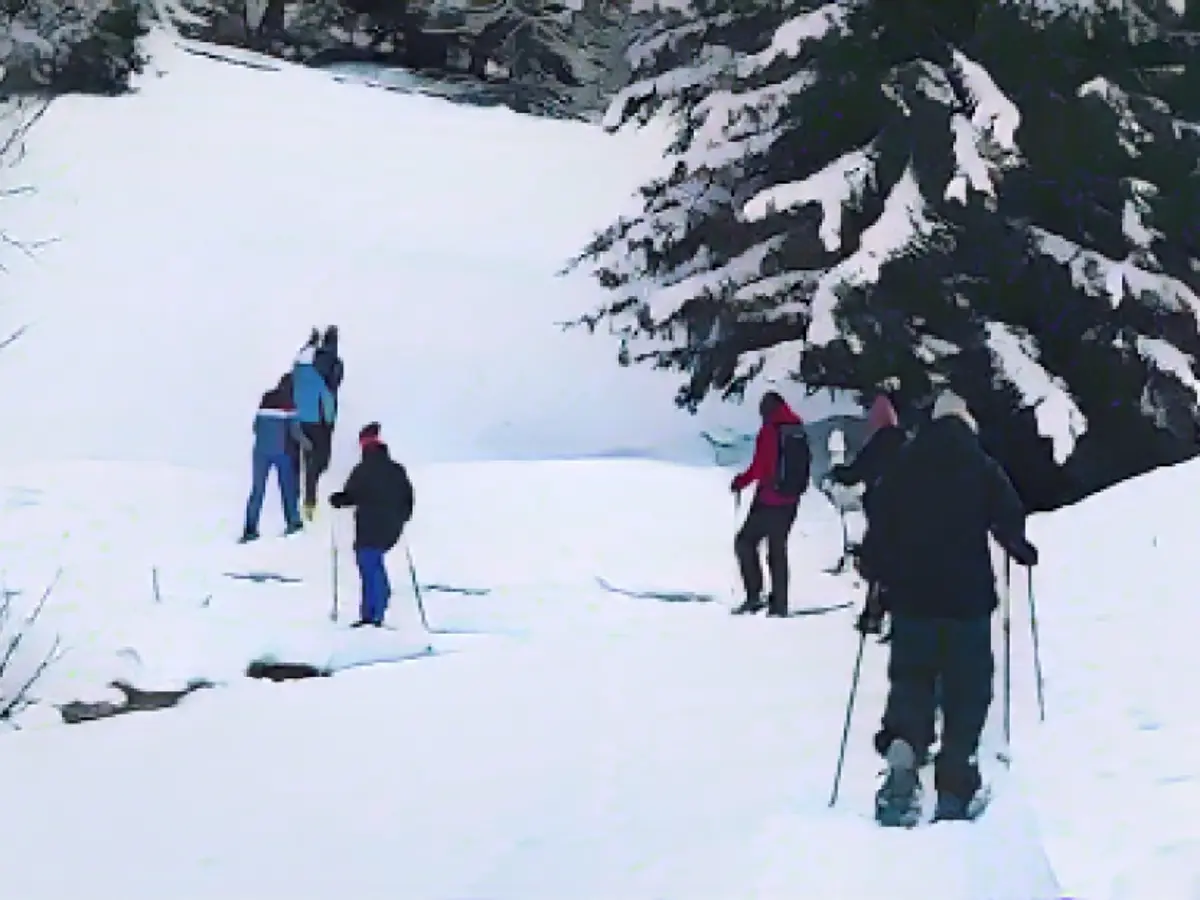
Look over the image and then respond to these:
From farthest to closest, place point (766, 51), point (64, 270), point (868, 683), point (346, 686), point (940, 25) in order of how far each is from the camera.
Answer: point (64, 270) < point (940, 25) < point (766, 51) < point (346, 686) < point (868, 683)

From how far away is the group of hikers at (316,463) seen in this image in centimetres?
1191

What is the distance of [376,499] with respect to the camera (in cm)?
1190

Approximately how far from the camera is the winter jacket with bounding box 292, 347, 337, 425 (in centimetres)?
1490

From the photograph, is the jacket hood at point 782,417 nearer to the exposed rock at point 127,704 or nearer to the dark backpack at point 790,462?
the dark backpack at point 790,462

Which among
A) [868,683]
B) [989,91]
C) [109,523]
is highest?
[989,91]

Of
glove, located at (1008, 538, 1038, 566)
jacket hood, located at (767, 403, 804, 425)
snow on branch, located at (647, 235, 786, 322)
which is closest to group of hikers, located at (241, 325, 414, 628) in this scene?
jacket hood, located at (767, 403, 804, 425)

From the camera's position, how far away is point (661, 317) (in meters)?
17.2

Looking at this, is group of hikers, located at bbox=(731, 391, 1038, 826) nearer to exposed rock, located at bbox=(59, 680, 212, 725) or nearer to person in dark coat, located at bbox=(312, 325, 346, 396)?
exposed rock, located at bbox=(59, 680, 212, 725)

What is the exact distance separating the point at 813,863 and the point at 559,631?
5.91m

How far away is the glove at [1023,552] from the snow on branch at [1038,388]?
28.6 ft

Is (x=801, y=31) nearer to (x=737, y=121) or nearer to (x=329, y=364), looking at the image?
(x=737, y=121)

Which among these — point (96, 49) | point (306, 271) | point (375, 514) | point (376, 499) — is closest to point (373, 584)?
point (375, 514)

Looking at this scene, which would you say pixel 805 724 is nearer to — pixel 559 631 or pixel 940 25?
pixel 559 631

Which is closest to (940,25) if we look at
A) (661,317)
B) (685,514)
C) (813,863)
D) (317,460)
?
(661,317)
